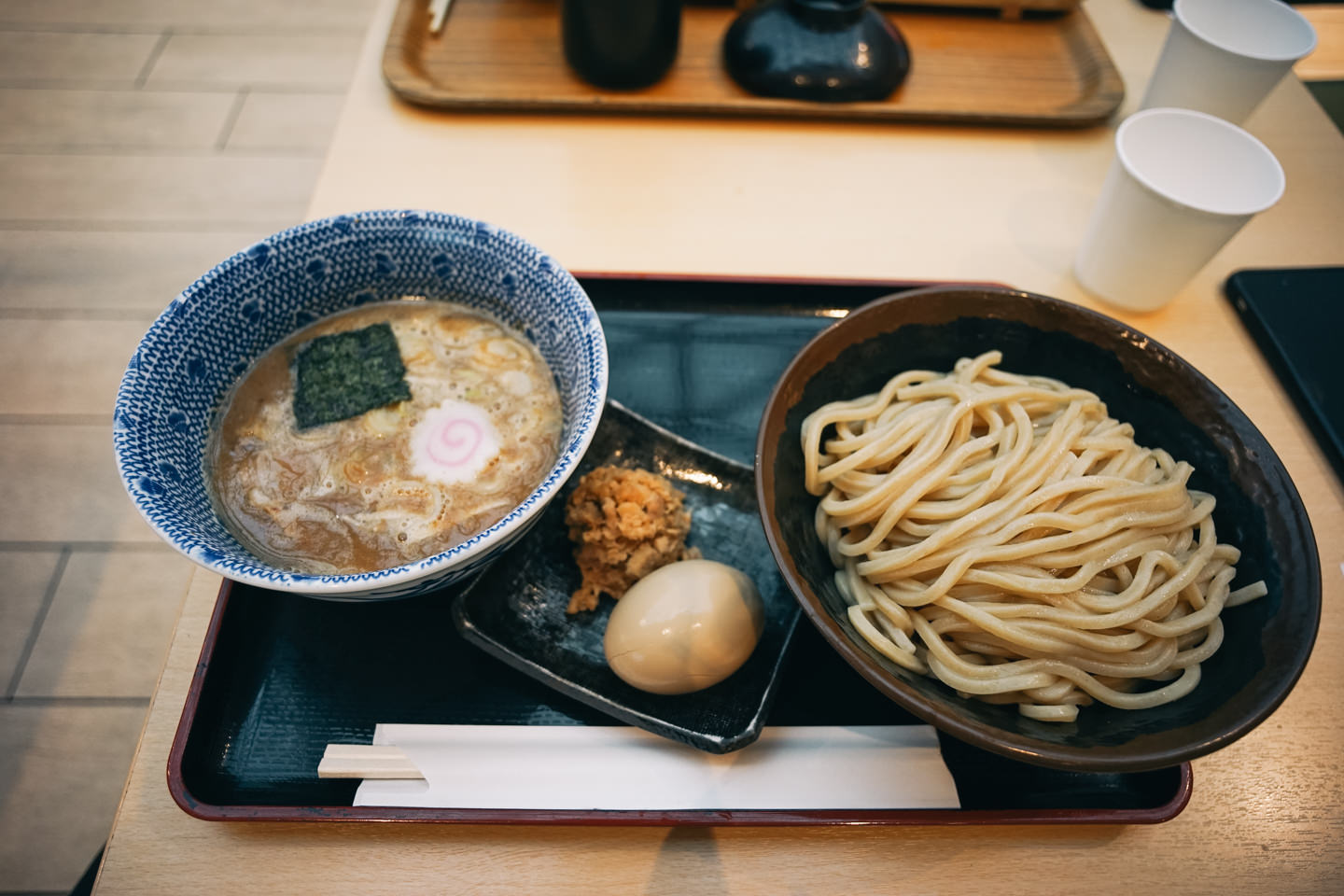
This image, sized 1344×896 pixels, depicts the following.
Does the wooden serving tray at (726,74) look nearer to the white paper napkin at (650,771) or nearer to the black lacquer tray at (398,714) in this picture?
the black lacquer tray at (398,714)

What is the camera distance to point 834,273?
5.38 ft

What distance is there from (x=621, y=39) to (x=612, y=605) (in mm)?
1252

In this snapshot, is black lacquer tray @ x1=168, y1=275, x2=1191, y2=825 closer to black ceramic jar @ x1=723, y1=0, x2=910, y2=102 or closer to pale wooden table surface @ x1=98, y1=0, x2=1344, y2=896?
pale wooden table surface @ x1=98, y1=0, x2=1344, y2=896

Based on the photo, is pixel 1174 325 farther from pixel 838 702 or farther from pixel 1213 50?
pixel 838 702

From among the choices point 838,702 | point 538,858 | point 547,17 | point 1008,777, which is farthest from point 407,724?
point 547,17

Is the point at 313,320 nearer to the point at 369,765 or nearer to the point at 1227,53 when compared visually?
the point at 369,765

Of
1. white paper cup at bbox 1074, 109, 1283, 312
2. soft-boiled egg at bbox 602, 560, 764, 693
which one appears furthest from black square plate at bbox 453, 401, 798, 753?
white paper cup at bbox 1074, 109, 1283, 312

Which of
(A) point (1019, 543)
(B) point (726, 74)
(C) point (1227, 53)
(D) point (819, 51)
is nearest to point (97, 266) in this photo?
(B) point (726, 74)

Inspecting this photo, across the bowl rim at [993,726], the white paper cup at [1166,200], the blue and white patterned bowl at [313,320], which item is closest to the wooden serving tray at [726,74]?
the white paper cup at [1166,200]

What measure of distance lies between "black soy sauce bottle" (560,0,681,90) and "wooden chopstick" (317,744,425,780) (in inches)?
58.1

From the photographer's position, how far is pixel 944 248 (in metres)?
1.70

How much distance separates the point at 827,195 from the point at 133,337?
2311mm

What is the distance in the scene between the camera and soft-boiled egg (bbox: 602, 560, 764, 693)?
3.37 feet

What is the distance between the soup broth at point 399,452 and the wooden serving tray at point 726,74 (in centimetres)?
83
